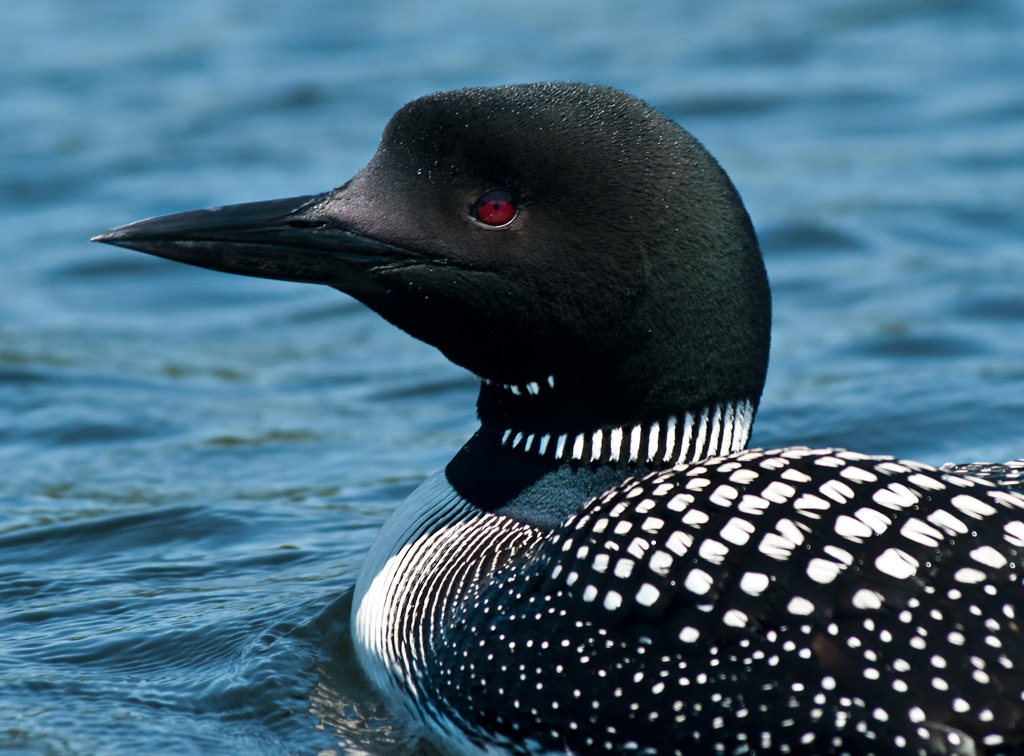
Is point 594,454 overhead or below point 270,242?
below

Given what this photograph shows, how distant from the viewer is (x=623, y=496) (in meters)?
3.45

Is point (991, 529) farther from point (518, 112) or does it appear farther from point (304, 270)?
point (304, 270)

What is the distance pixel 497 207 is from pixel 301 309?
4494mm

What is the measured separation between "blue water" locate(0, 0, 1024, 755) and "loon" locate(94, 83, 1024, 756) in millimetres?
594

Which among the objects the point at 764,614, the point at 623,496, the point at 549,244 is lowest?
the point at 764,614

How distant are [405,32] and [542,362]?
8426mm

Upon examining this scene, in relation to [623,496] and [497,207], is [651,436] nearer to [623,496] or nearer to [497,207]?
[623,496]

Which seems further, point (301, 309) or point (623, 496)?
point (301, 309)

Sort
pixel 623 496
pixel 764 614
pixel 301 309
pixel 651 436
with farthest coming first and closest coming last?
pixel 301 309, pixel 651 436, pixel 623 496, pixel 764 614

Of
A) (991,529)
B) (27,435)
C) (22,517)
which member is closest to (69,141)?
(27,435)

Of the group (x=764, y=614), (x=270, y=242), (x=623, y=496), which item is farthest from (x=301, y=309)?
(x=764, y=614)

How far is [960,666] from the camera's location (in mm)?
3033

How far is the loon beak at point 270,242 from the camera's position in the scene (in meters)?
3.50

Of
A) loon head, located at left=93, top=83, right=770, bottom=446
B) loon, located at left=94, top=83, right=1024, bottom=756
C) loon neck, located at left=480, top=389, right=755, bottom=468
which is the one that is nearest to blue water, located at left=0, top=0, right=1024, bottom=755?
loon, located at left=94, top=83, right=1024, bottom=756
